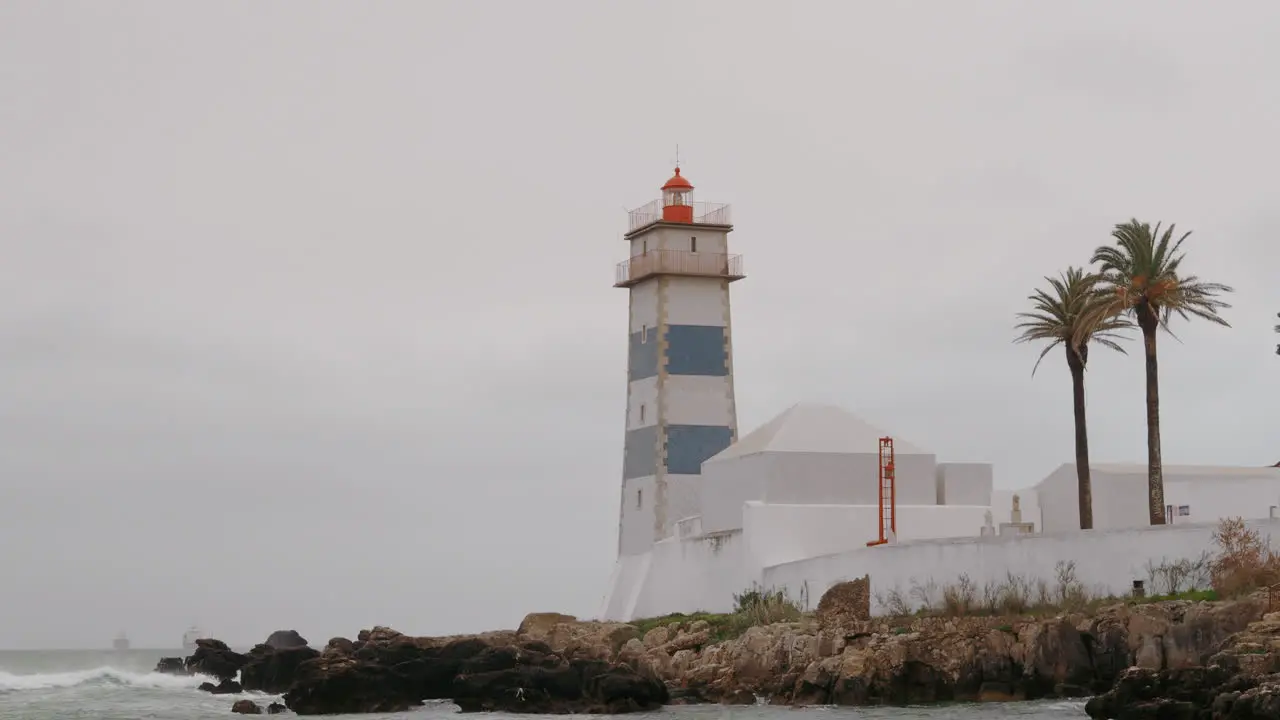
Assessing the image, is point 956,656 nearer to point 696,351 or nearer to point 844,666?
point 844,666

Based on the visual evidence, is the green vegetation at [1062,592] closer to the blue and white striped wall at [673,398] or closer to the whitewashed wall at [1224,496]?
the blue and white striped wall at [673,398]

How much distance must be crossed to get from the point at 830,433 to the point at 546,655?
36.4 feet

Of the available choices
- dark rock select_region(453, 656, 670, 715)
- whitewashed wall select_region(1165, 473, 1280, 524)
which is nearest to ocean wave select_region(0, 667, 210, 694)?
dark rock select_region(453, 656, 670, 715)

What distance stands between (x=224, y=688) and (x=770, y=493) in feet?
49.8

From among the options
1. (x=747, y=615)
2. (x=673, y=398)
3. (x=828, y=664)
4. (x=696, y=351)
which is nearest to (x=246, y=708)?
(x=747, y=615)

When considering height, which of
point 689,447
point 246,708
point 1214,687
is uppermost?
point 689,447

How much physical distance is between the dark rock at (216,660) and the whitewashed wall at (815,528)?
58.6 feet

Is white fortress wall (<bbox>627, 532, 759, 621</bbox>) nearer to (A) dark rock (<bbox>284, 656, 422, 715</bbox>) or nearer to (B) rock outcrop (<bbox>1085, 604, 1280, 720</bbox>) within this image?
(A) dark rock (<bbox>284, 656, 422, 715</bbox>)

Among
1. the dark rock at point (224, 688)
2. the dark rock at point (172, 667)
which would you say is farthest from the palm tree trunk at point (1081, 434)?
the dark rock at point (172, 667)

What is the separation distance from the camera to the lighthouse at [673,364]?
53.1 metres

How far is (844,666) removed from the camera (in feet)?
118

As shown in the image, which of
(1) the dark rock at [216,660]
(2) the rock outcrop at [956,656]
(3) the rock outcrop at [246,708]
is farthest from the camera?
(1) the dark rock at [216,660]

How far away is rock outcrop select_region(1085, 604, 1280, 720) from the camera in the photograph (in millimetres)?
27633

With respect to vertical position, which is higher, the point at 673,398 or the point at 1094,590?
the point at 673,398
